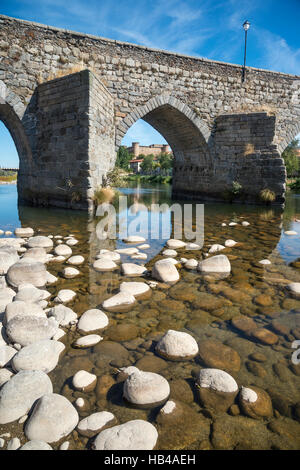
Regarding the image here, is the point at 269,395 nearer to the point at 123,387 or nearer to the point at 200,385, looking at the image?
the point at 200,385

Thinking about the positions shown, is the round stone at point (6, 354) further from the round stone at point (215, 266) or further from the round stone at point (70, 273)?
the round stone at point (215, 266)

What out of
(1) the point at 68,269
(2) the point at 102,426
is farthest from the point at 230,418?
(1) the point at 68,269

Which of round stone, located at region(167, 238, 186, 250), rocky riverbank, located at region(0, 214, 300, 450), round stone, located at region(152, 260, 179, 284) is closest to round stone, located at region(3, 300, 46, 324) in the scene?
rocky riverbank, located at region(0, 214, 300, 450)

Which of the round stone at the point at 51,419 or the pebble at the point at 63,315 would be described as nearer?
the round stone at the point at 51,419

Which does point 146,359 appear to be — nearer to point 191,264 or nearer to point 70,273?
point 70,273

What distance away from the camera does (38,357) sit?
1519mm

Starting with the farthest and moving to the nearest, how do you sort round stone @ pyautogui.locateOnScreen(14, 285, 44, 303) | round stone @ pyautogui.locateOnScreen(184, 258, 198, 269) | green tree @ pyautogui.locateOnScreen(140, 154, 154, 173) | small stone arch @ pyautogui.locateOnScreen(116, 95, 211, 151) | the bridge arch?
1. green tree @ pyautogui.locateOnScreen(140, 154, 154, 173)
2. small stone arch @ pyautogui.locateOnScreen(116, 95, 211, 151)
3. the bridge arch
4. round stone @ pyautogui.locateOnScreen(184, 258, 198, 269)
5. round stone @ pyautogui.locateOnScreen(14, 285, 44, 303)

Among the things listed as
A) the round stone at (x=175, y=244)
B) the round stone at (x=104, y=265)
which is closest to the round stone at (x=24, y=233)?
the round stone at (x=104, y=265)

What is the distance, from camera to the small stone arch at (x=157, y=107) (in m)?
9.95

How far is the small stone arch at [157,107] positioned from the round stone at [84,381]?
9313 mm

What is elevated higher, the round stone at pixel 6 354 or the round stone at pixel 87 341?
the round stone at pixel 6 354

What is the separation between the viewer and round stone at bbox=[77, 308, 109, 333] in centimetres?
194

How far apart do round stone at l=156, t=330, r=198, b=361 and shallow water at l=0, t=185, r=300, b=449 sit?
53mm

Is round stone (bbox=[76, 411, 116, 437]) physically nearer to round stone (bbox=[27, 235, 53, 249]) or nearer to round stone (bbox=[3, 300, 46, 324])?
round stone (bbox=[3, 300, 46, 324])
